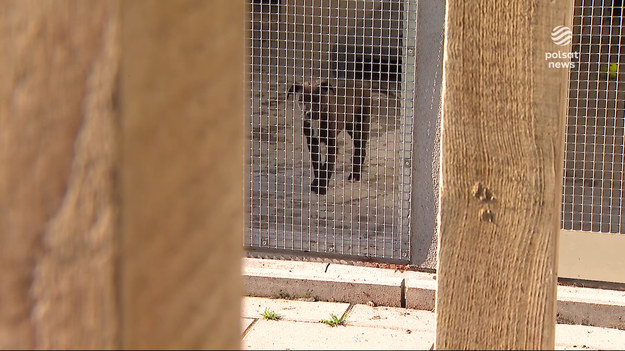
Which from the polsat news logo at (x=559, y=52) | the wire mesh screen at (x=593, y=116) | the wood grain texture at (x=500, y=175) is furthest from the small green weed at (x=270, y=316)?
the polsat news logo at (x=559, y=52)

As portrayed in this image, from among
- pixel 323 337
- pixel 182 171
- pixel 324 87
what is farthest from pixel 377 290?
pixel 182 171

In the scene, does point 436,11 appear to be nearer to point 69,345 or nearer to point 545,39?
point 545,39

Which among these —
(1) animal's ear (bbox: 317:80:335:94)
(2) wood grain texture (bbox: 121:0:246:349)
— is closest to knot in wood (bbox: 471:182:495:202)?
(2) wood grain texture (bbox: 121:0:246:349)

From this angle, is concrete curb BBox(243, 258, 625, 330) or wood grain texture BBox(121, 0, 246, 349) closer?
wood grain texture BBox(121, 0, 246, 349)

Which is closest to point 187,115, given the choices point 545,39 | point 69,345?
point 69,345

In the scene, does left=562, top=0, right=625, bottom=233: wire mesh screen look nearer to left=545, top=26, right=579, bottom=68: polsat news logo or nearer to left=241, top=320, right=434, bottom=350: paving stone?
left=241, top=320, right=434, bottom=350: paving stone

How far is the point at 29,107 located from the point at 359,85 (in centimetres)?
486

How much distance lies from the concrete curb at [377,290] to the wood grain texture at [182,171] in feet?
13.5

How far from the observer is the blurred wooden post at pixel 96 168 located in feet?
1.86

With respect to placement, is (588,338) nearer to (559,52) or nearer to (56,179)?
(559,52)

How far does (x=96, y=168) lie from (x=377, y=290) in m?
4.31

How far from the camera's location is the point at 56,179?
58 cm

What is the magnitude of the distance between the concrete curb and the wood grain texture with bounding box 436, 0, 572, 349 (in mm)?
3444

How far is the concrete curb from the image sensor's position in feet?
14.8
